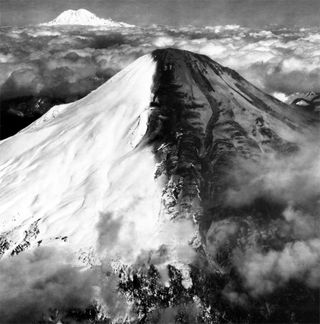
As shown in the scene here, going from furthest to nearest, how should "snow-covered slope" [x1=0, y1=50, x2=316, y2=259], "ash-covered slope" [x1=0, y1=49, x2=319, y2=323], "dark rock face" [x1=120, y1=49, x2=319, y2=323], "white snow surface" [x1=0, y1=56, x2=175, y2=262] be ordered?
"snow-covered slope" [x1=0, y1=50, x2=316, y2=259]
"white snow surface" [x1=0, y1=56, x2=175, y2=262]
"ash-covered slope" [x1=0, y1=49, x2=319, y2=323]
"dark rock face" [x1=120, y1=49, x2=319, y2=323]

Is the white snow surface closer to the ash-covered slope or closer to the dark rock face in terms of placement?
the ash-covered slope

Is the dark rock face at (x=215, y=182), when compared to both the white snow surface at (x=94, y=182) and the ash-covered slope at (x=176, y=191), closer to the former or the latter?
the ash-covered slope at (x=176, y=191)

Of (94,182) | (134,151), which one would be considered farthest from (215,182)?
(94,182)

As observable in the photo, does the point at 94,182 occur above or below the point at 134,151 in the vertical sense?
below

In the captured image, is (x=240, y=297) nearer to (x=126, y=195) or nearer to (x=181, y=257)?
(x=181, y=257)

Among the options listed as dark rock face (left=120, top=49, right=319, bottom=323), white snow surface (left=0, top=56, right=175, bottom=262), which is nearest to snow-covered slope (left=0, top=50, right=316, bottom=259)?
white snow surface (left=0, top=56, right=175, bottom=262)

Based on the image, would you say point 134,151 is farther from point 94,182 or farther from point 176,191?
point 176,191

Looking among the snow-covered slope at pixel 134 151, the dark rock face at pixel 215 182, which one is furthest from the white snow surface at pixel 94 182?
the dark rock face at pixel 215 182
